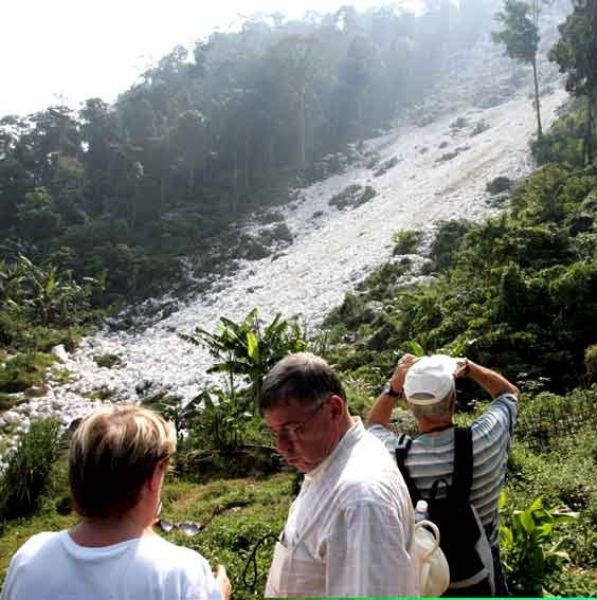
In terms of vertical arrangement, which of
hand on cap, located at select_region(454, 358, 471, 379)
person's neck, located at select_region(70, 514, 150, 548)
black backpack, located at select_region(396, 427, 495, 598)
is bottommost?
black backpack, located at select_region(396, 427, 495, 598)

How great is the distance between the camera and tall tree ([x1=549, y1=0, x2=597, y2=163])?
26328mm

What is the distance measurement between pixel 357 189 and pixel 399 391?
1557 inches

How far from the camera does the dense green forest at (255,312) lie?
680cm

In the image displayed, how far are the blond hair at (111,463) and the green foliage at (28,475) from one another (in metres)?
7.04

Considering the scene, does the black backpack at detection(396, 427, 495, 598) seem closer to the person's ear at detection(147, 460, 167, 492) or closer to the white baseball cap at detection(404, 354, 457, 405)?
the white baseball cap at detection(404, 354, 457, 405)

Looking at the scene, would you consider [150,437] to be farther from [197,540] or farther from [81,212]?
[81,212]

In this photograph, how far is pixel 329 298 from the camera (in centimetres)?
2430

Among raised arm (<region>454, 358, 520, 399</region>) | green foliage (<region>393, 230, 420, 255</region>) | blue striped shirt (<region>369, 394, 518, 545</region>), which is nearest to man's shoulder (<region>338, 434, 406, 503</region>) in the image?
blue striped shirt (<region>369, 394, 518, 545</region>)

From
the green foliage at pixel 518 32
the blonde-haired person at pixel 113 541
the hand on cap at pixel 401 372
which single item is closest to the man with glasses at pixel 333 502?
the blonde-haired person at pixel 113 541

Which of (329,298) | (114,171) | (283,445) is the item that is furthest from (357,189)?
(283,445)

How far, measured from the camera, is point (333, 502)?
1.73 m

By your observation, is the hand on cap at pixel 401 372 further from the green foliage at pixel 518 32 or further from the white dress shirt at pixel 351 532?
the green foliage at pixel 518 32

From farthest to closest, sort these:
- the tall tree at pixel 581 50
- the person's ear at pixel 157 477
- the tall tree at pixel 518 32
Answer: the tall tree at pixel 518 32 < the tall tree at pixel 581 50 < the person's ear at pixel 157 477

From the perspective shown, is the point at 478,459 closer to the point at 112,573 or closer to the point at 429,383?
the point at 429,383
